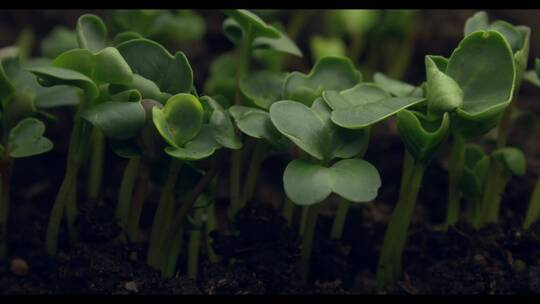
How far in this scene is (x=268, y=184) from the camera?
1.65m

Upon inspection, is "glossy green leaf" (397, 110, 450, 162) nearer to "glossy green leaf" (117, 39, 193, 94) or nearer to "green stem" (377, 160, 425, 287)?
"green stem" (377, 160, 425, 287)

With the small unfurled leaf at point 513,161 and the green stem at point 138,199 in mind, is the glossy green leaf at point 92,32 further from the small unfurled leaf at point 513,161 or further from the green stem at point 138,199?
the small unfurled leaf at point 513,161

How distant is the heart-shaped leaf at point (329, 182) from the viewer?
101cm

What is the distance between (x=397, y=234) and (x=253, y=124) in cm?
35

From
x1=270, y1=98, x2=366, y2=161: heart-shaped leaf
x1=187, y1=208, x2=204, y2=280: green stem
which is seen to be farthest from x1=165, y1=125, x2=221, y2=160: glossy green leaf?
x1=187, y1=208, x2=204, y2=280: green stem

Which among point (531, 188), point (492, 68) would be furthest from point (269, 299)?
point (531, 188)

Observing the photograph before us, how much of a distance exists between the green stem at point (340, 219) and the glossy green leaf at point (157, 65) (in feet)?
1.24

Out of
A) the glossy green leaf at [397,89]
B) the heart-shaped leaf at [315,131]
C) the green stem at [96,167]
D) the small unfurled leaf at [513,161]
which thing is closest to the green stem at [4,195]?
the green stem at [96,167]

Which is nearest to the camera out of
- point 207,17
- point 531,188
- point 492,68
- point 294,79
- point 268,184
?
point 492,68

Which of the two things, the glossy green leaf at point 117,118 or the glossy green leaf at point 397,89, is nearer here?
the glossy green leaf at point 117,118

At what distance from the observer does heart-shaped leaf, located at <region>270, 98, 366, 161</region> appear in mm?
1087

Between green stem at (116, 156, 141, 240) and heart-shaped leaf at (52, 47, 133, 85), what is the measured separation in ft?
0.72
